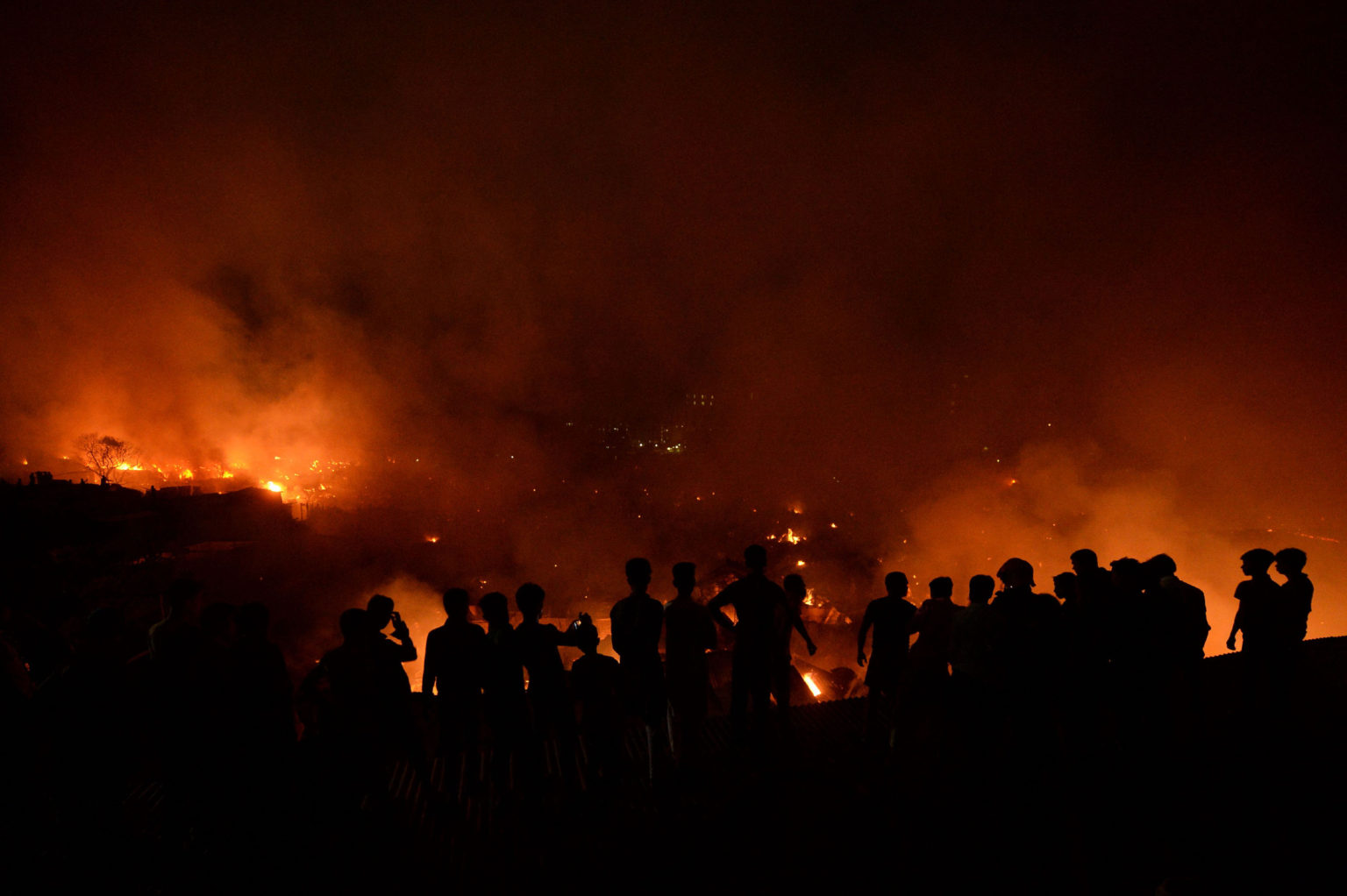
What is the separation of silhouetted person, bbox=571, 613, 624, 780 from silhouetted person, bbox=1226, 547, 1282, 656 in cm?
598

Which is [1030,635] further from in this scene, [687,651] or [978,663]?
[687,651]

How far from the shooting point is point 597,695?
4.17m

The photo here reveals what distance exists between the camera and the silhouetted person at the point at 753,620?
4.50m

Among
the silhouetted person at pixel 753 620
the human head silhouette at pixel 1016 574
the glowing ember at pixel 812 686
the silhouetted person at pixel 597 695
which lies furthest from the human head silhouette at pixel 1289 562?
the glowing ember at pixel 812 686

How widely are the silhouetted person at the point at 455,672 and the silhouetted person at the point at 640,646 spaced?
106 centimetres

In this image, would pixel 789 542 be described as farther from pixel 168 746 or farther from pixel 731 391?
pixel 168 746

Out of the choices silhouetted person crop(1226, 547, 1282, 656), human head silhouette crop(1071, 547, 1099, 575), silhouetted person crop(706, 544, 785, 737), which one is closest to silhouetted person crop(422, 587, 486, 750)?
silhouetted person crop(706, 544, 785, 737)

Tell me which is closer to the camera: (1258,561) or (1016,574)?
(1016,574)

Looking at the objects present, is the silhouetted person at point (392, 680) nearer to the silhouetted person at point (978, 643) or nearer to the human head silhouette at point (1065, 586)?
the silhouetted person at point (978, 643)

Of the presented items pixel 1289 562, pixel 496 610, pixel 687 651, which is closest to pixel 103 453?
pixel 496 610

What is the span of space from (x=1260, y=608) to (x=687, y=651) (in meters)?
5.84

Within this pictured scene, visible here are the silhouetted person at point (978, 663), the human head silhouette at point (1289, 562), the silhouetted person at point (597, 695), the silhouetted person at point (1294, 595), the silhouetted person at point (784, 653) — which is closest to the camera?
the silhouetted person at point (978, 663)

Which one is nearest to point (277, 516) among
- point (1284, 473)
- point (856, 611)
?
point (856, 611)

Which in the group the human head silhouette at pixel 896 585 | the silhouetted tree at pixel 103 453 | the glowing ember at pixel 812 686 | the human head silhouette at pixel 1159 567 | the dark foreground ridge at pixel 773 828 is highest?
the silhouetted tree at pixel 103 453
